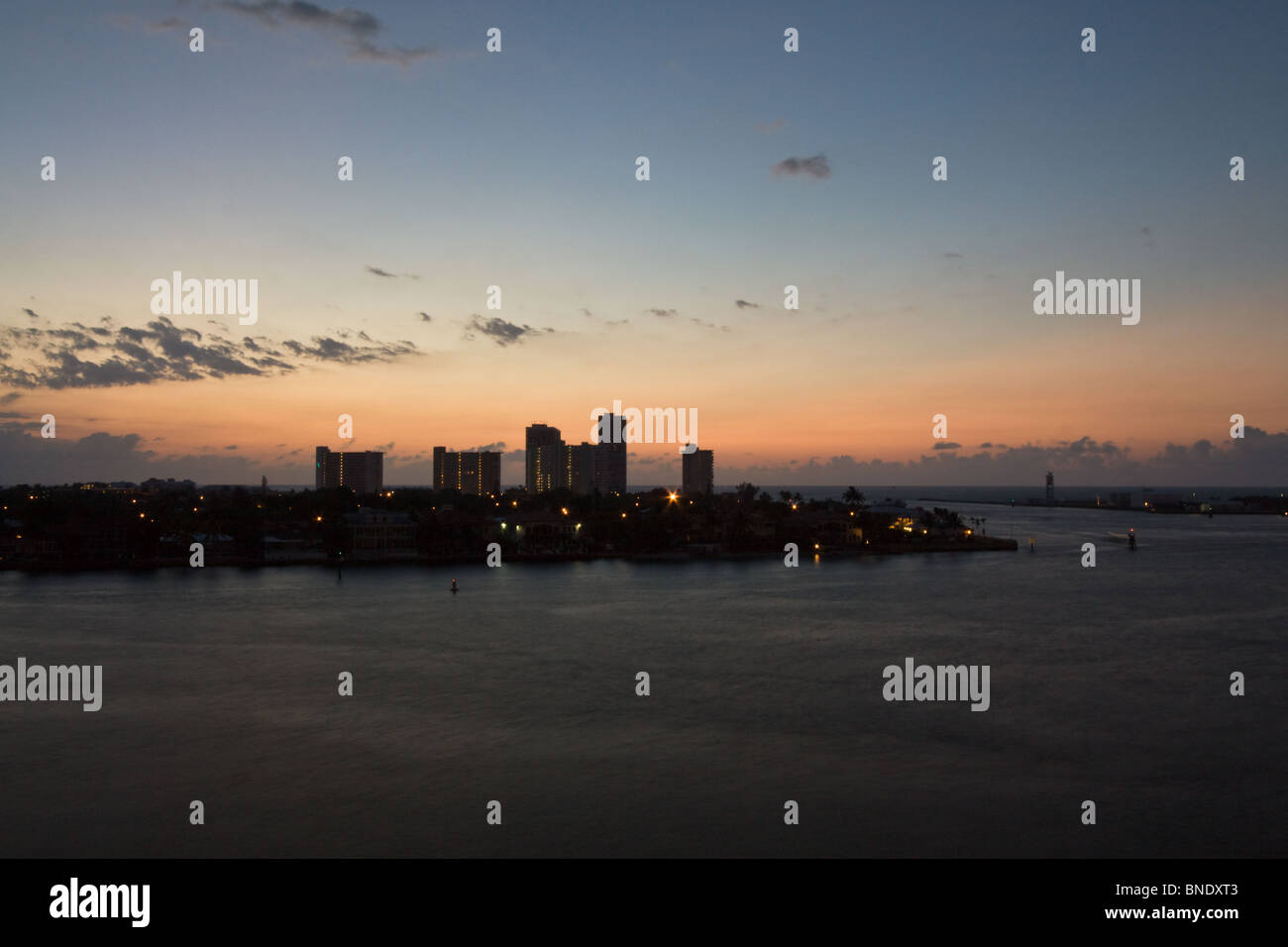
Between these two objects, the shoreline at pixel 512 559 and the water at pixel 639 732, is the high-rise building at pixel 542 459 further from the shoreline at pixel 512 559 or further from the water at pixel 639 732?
the water at pixel 639 732

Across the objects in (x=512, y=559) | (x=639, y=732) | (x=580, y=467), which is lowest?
(x=512, y=559)

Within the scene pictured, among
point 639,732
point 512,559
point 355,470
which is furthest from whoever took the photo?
point 355,470

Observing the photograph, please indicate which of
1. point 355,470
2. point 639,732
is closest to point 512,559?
point 639,732

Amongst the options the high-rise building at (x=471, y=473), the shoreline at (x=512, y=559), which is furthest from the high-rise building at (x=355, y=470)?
the shoreline at (x=512, y=559)

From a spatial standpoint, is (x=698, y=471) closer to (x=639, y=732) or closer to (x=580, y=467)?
(x=580, y=467)

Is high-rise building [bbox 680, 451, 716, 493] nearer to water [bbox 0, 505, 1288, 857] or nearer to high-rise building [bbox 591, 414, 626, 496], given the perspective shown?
high-rise building [bbox 591, 414, 626, 496]

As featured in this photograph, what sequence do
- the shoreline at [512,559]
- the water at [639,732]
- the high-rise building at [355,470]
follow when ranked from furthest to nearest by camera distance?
the high-rise building at [355,470], the shoreline at [512,559], the water at [639,732]

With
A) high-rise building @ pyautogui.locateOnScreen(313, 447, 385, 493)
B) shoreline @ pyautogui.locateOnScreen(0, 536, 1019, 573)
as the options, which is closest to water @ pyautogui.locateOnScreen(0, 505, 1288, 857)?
shoreline @ pyautogui.locateOnScreen(0, 536, 1019, 573)
